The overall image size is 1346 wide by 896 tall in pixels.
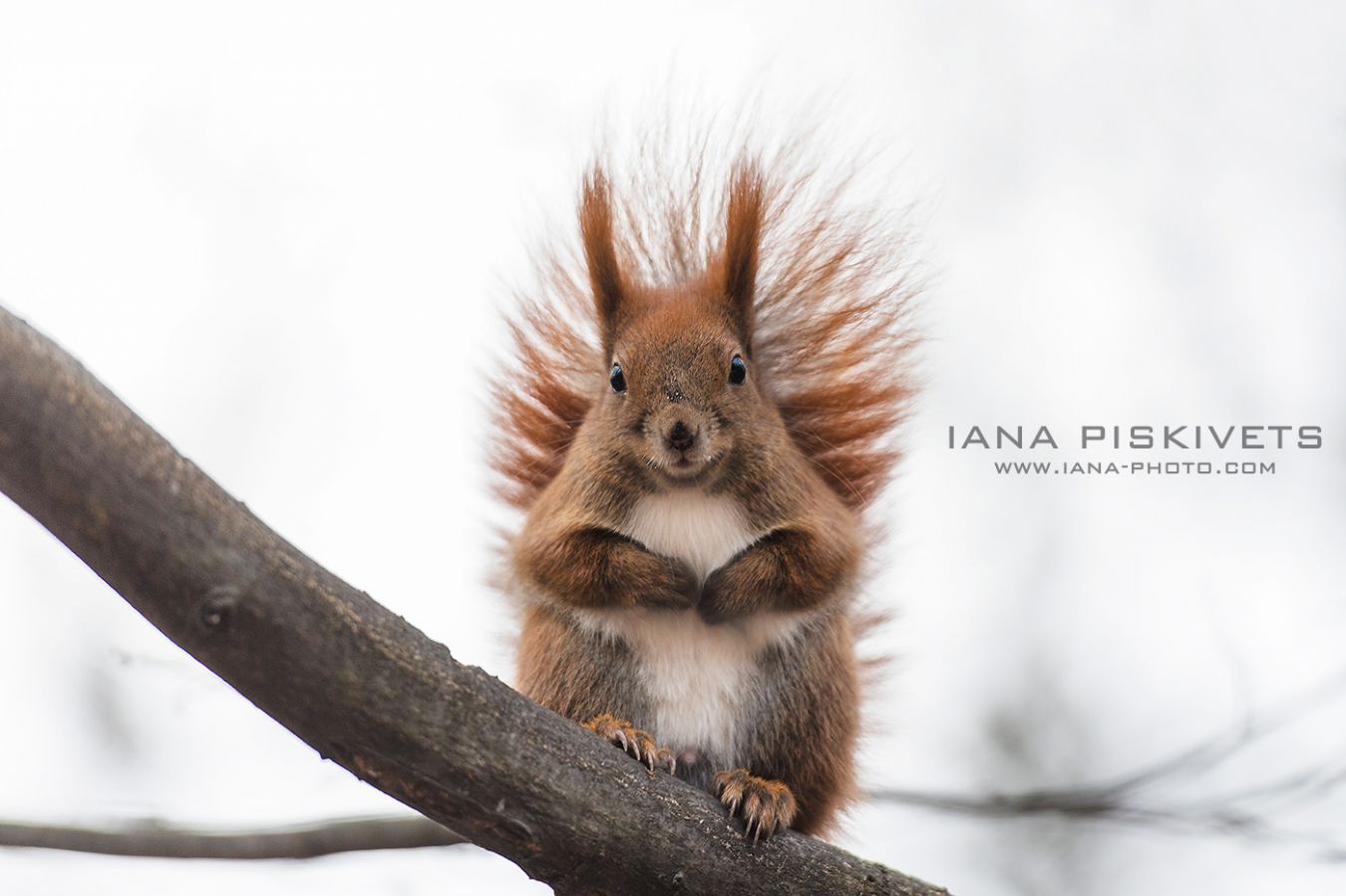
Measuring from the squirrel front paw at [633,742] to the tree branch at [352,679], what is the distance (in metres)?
0.06

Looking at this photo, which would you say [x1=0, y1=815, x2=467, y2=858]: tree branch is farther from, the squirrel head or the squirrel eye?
the squirrel eye

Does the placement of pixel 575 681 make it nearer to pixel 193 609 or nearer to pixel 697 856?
pixel 697 856

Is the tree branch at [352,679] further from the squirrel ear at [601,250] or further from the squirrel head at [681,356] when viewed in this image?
the squirrel ear at [601,250]

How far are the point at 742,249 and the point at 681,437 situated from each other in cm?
40

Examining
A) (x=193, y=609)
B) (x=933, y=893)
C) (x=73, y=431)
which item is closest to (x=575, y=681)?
(x=933, y=893)

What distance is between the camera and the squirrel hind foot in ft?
5.75

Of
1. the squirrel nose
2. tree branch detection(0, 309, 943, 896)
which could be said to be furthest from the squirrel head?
tree branch detection(0, 309, 943, 896)

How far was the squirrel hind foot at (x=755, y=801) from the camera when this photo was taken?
1753 millimetres

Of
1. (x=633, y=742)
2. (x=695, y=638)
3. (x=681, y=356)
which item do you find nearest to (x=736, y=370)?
(x=681, y=356)

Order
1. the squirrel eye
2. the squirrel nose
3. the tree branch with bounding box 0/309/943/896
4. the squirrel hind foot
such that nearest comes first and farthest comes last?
the tree branch with bounding box 0/309/943/896 < the squirrel hind foot < the squirrel nose < the squirrel eye

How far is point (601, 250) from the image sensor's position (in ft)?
7.08

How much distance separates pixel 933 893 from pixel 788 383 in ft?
2.81

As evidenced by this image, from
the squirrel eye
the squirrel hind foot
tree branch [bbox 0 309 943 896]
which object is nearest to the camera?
tree branch [bbox 0 309 943 896]

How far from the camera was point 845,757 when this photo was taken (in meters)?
2.04
